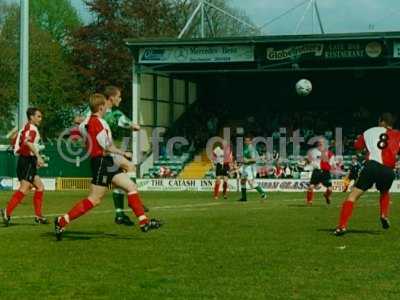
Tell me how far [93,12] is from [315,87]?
24098mm

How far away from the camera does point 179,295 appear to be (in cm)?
870

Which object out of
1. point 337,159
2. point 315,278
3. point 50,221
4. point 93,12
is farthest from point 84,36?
point 315,278

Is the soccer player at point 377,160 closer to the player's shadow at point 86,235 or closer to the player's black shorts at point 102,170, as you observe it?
the player's shadow at point 86,235

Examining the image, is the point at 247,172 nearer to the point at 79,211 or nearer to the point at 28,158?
the point at 28,158

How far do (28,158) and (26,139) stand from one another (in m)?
0.48

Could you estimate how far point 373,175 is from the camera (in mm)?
14648

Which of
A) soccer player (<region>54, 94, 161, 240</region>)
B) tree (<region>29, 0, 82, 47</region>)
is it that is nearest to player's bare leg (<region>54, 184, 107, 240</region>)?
soccer player (<region>54, 94, 161, 240</region>)

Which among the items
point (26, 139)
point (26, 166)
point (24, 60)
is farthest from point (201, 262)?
point (24, 60)

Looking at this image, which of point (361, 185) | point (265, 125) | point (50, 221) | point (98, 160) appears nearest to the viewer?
point (98, 160)

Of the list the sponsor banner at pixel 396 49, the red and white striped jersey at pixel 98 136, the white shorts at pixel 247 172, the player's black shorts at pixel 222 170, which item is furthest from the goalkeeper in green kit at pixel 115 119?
the sponsor banner at pixel 396 49

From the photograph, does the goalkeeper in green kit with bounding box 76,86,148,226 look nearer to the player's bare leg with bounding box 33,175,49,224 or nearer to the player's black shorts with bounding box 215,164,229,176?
the player's bare leg with bounding box 33,175,49,224

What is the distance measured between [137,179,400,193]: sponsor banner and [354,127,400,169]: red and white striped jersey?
87.1 feet

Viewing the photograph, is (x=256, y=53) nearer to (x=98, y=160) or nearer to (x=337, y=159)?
(x=337, y=159)

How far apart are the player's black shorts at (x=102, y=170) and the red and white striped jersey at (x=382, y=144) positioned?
3997mm
